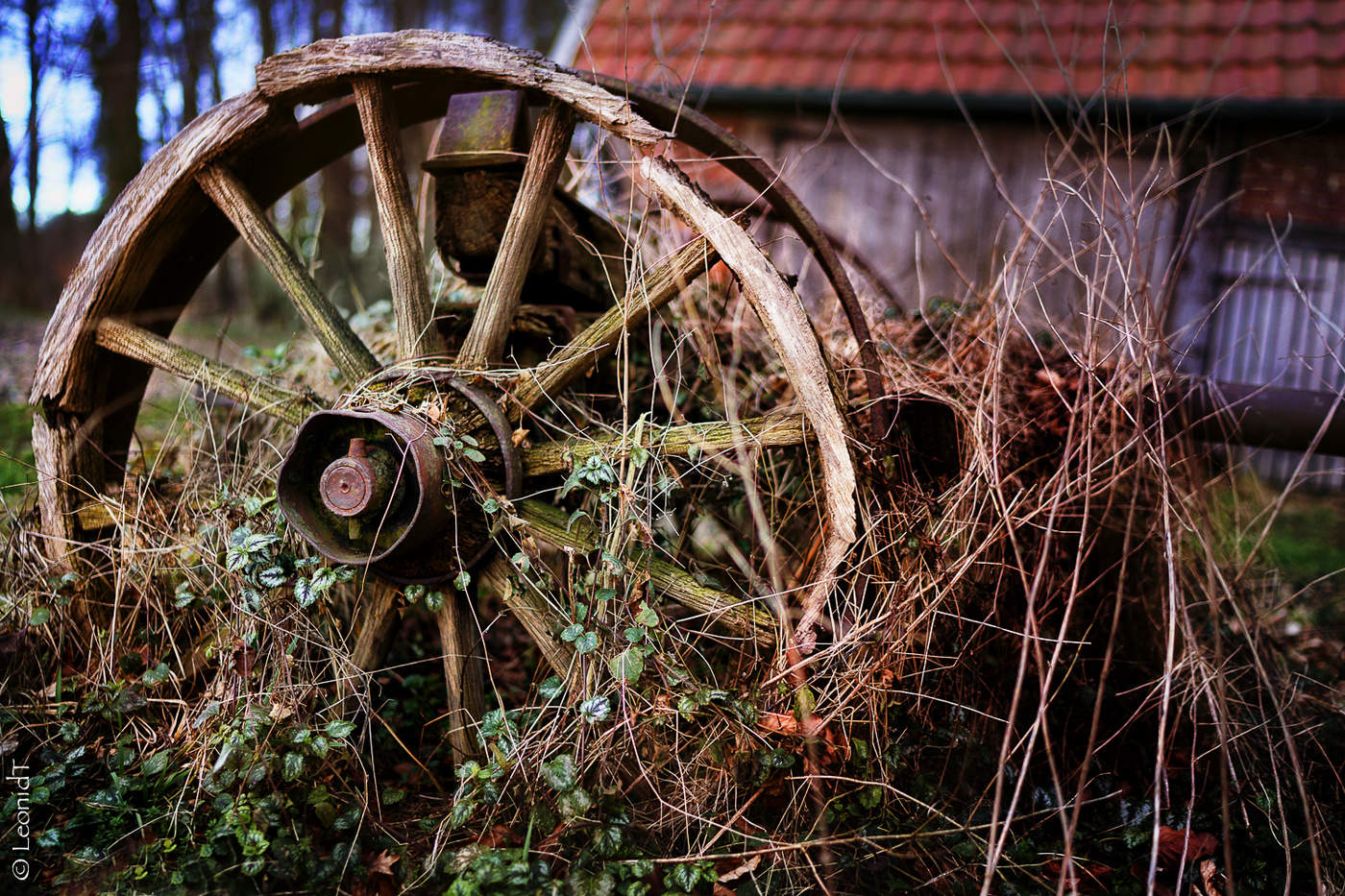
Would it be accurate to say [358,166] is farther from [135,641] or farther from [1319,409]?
[1319,409]

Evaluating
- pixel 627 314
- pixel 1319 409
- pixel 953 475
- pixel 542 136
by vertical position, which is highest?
pixel 542 136

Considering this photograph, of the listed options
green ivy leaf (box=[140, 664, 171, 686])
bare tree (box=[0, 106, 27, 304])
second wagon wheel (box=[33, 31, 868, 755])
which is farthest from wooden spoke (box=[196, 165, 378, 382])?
bare tree (box=[0, 106, 27, 304])

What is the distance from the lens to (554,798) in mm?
1623

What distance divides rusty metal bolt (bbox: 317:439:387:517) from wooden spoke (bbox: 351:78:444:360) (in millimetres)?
389

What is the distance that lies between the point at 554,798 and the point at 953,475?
1158 mm

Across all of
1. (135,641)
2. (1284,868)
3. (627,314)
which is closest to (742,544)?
(627,314)

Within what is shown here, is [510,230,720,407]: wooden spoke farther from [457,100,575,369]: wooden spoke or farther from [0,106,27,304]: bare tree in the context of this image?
[0,106,27,304]: bare tree

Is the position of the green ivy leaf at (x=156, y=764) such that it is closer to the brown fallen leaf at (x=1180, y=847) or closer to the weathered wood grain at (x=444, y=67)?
the weathered wood grain at (x=444, y=67)

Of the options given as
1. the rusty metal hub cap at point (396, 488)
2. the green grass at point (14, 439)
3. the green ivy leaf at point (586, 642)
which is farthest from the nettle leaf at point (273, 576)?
the green grass at point (14, 439)

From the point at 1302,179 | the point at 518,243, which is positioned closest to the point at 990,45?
the point at 1302,179

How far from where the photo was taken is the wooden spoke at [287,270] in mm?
2008

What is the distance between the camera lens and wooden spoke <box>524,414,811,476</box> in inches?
69.9

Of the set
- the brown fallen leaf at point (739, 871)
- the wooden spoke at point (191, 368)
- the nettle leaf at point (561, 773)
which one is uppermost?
the wooden spoke at point (191, 368)

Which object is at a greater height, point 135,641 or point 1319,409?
point 1319,409
